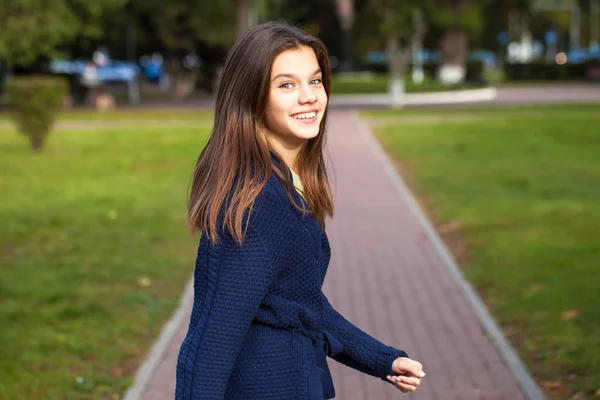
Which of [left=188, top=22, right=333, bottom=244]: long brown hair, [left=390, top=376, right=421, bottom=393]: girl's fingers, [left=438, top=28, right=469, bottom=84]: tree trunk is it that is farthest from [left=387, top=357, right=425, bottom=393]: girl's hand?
[left=438, top=28, right=469, bottom=84]: tree trunk

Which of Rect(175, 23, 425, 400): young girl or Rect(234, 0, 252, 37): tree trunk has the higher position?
Rect(234, 0, 252, 37): tree trunk

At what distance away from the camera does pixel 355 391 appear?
5688mm

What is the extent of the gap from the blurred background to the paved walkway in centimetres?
25

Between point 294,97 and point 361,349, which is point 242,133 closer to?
point 294,97

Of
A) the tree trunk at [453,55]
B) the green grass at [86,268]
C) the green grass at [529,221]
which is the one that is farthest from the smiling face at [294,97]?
the tree trunk at [453,55]

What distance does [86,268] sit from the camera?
911 cm

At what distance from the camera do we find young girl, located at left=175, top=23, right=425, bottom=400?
2.46m

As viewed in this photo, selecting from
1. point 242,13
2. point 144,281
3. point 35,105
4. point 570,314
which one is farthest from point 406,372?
point 242,13

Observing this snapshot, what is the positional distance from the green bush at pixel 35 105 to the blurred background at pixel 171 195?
0.03m

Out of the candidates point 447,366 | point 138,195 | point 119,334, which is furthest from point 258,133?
point 138,195

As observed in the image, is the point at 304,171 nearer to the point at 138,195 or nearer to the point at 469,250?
the point at 469,250

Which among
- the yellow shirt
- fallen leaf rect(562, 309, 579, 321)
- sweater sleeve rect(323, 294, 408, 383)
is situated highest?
the yellow shirt

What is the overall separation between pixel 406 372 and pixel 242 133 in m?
0.78

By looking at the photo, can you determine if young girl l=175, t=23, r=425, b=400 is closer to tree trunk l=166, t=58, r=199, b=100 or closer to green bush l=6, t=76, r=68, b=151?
green bush l=6, t=76, r=68, b=151
